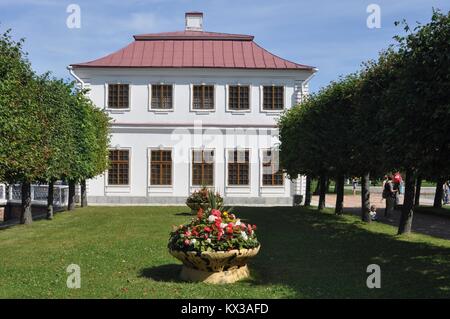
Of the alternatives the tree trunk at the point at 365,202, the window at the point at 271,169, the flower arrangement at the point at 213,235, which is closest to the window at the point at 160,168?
the window at the point at 271,169

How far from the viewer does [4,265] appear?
435 inches

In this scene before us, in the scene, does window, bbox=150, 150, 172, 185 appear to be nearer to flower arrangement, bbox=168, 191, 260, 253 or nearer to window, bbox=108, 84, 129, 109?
window, bbox=108, 84, 129, 109

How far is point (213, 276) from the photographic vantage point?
898 centimetres

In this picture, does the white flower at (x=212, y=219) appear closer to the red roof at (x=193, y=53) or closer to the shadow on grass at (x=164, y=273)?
the shadow on grass at (x=164, y=273)

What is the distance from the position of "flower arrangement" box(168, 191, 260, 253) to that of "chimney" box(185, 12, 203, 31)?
93.3ft

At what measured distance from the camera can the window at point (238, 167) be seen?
31.6 m

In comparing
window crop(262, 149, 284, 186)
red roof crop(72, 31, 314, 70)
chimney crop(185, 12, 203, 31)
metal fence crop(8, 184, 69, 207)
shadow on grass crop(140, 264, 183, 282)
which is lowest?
shadow on grass crop(140, 264, 183, 282)

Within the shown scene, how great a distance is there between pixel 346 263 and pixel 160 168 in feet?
71.5

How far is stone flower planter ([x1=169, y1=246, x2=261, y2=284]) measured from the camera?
346 inches

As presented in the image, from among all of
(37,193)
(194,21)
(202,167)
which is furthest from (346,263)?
(194,21)

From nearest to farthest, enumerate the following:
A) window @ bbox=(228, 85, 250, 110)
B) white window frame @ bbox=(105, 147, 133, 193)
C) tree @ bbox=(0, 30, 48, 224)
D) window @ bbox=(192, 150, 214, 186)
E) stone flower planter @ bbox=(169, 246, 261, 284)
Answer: stone flower planter @ bbox=(169, 246, 261, 284) → tree @ bbox=(0, 30, 48, 224) → white window frame @ bbox=(105, 147, 133, 193) → window @ bbox=(192, 150, 214, 186) → window @ bbox=(228, 85, 250, 110)

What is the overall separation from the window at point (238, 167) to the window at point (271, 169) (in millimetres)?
1016

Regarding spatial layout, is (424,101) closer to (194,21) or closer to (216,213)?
(216,213)

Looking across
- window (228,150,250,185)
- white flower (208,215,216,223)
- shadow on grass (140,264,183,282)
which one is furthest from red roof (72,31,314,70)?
white flower (208,215,216,223)
